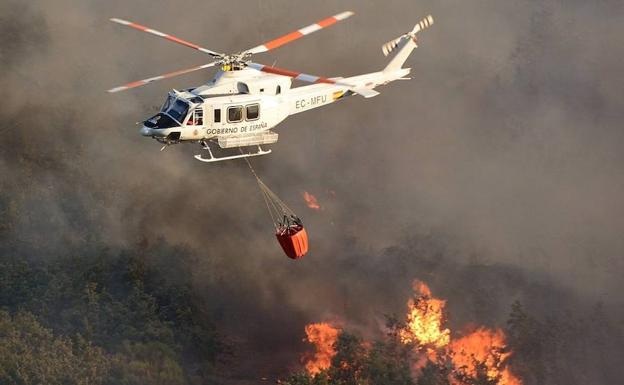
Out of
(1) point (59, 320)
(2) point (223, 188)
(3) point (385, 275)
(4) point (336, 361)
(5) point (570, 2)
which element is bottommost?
(4) point (336, 361)

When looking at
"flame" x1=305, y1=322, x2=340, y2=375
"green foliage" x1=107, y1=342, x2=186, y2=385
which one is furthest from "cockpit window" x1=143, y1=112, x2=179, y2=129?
"flame" x1=305, y1=322, x2=340, y2=375

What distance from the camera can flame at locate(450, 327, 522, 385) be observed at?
50.2 meters

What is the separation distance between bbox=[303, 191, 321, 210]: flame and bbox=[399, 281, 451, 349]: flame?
9.26 meters

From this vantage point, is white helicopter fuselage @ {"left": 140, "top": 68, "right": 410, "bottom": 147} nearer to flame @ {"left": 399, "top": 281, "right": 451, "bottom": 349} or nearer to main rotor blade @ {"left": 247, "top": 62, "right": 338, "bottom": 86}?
main rotor blade @ {"left": 247, "top": 62, "right": 338, "bottom": 86}

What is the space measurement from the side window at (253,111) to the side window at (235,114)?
299 mm

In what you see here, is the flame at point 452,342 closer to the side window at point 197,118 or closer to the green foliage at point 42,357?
the green foliage at point 42,357

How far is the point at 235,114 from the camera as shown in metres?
38.0

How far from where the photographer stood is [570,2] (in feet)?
246

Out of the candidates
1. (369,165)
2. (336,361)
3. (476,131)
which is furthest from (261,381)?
(476,131)

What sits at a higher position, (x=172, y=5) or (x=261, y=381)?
(x=172, y=5)

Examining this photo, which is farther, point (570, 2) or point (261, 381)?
point (570, 2)

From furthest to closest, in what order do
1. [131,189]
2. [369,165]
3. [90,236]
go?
1. [369,165]
2. [131,189]
3. [90,236]

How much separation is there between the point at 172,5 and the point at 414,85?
1595cm

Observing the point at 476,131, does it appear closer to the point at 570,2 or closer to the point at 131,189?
the point at 570,2
